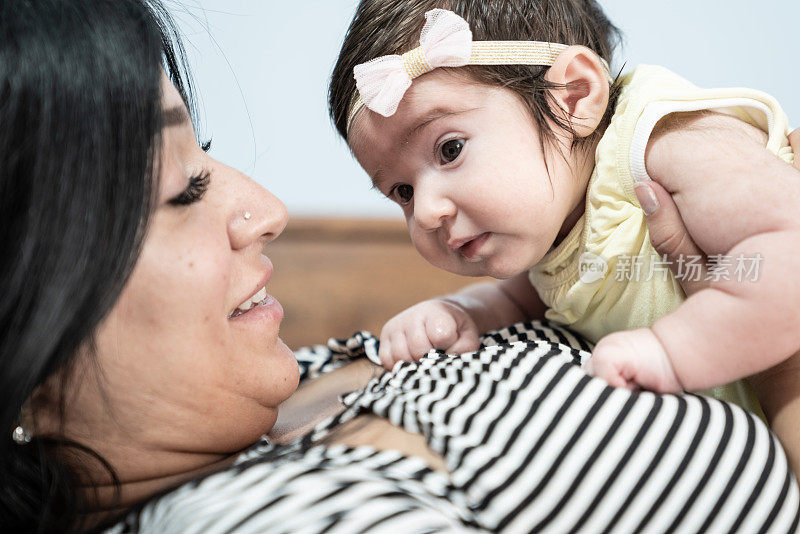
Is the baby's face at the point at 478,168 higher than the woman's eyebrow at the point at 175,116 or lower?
lower

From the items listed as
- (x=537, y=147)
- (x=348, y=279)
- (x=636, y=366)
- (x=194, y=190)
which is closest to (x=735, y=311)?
(x=636, y=366)

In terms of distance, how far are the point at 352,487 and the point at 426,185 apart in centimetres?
55

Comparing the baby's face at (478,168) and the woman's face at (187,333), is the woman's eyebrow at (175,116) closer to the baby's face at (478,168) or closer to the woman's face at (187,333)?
the woman's face at (187,333)

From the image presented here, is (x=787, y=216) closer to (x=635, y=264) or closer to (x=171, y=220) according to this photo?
(x=635, y=264)

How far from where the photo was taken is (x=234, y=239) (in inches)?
33.4

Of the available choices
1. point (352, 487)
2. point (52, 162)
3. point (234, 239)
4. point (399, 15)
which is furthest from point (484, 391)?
point (399, 15)

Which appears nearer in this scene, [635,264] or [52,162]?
[52,162]

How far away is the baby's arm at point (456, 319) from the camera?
3.61 feet

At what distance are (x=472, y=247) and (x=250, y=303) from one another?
37 cm

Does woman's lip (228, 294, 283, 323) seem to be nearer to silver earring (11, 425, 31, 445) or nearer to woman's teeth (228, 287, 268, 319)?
woman's teeth (228, 287, 268, 319)

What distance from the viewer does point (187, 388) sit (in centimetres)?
80

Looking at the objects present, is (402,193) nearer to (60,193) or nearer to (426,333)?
(426,333)

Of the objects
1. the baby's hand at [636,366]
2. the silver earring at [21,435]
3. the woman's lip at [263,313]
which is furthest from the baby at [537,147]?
the silver earring at [21,435]

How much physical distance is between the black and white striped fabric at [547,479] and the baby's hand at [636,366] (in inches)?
1.9
